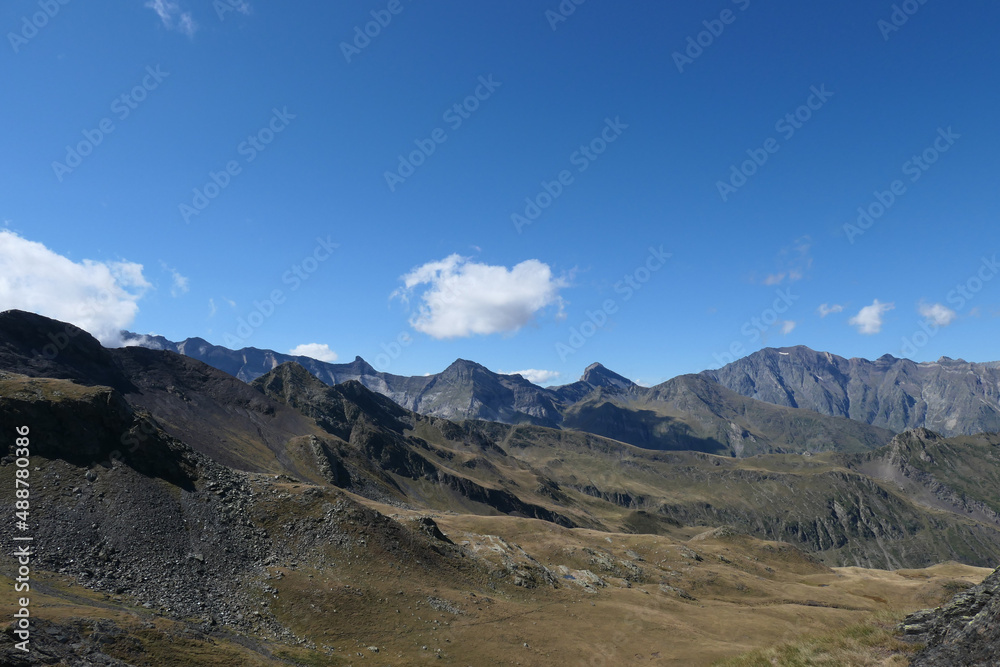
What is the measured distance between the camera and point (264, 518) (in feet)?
206

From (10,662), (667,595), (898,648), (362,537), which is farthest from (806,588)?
(10,662)

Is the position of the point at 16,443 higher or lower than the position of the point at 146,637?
higher

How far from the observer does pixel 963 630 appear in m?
17.5

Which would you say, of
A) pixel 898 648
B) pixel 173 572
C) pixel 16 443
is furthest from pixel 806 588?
pixel 16 443

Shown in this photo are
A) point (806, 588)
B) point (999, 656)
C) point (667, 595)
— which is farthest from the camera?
point (806, 588)

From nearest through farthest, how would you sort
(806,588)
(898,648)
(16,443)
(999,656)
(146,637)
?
1. (999,656)
2. (898,648)
3. (146,637)
4. (16,443)
5. (806,588)

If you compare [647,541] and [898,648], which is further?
[647,541]

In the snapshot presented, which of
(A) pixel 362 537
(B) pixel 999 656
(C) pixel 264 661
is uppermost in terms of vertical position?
(B) pixel 999 656

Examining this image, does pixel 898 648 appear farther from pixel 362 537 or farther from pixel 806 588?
pixel 806 588

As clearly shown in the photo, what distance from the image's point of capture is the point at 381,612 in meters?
52.6

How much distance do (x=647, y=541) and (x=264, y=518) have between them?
98136 millimetres

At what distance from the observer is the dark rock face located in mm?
16391

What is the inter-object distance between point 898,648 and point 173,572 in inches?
2355

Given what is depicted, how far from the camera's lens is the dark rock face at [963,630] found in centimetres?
1639
